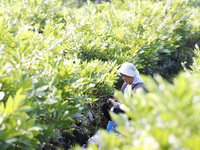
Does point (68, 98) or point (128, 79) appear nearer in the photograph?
point (68, 98)

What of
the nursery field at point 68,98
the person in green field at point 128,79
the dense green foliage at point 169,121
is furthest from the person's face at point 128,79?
the dense green foliage at point 169,121

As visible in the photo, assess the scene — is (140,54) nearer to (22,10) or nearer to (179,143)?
(22,10)

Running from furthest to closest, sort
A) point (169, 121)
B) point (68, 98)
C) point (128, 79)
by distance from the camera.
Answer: point (128, 79) < point (68, 98) < point (169, 121)

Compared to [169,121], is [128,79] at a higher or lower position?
lower

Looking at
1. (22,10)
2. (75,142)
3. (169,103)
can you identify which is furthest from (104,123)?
(22,10)

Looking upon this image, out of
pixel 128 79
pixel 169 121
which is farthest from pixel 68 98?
pixel 128 79

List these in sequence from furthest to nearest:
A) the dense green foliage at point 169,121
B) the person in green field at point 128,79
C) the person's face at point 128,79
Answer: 1. the person's face at point 128,79
2. the person in green field at point 128,79
3. the dense green foliage at point 169,121

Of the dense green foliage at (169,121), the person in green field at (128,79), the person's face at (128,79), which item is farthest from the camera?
the person's face at (128,79)

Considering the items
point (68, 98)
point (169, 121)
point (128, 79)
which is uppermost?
point (169, 121)

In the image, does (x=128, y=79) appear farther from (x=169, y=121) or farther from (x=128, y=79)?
(x=169, y=121)

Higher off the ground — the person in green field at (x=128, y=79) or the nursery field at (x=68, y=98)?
the nursery field at (x=68, y=98)

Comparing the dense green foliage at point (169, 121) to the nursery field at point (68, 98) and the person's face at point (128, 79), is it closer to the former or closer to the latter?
the nursery field at point (68, 98)

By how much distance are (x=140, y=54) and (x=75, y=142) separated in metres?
3.35

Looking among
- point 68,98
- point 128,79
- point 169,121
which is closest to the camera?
point 169,121
